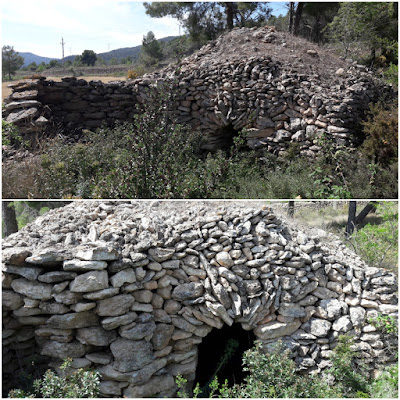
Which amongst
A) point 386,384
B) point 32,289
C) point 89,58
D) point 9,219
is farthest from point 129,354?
point 89,58

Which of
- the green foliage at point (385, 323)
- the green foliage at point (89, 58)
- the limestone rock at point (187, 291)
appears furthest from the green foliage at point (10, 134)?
the green foliage at point (89, 58)

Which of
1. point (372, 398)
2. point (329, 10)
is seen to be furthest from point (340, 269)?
point (329, 10)

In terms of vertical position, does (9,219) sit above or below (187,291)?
above

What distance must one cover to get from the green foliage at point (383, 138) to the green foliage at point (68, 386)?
17.3 ft

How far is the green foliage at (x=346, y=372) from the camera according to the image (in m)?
4.25

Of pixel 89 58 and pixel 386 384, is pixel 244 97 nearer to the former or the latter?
pixel 386 384

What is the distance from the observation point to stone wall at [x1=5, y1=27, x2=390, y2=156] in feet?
→ 22.7

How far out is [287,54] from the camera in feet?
27.8

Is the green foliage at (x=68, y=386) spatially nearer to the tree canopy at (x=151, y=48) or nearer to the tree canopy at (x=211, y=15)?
the tree canopy at (x=211, y=15)

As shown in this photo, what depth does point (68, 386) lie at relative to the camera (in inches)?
147

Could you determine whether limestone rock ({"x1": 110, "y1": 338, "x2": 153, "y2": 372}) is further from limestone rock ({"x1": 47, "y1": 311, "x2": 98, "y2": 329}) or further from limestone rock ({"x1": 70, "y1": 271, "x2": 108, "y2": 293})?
limestone rock ({"x1": 70, "y1": 271, "x2": 108, "y2": 293})

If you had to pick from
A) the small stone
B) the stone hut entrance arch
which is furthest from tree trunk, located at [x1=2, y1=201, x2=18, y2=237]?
the small stone

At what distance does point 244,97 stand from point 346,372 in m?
5.72

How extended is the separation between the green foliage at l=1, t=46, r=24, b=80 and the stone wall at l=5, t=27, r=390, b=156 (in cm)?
1561
